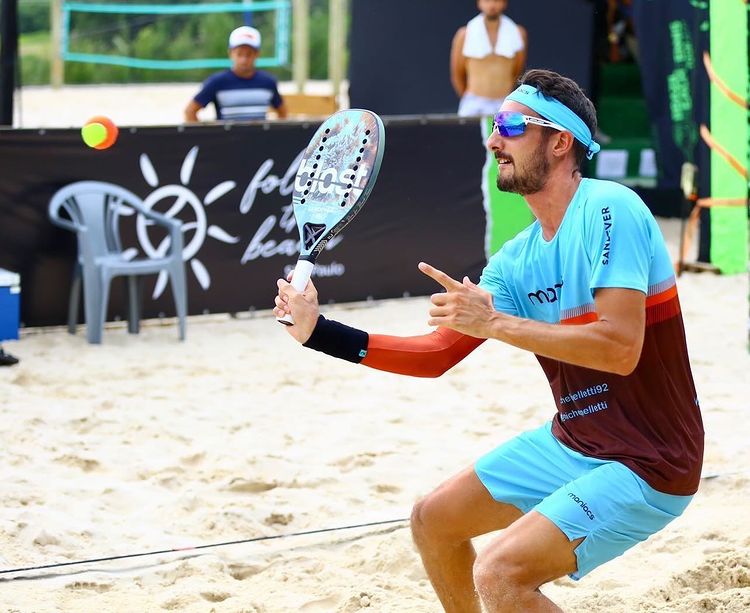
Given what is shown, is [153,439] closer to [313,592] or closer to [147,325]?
[313,592]

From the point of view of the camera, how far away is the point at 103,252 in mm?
7402

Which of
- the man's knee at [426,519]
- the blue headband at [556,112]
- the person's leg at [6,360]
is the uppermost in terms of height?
the blue headband at [556,112]

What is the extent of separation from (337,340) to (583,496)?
2.57 ft

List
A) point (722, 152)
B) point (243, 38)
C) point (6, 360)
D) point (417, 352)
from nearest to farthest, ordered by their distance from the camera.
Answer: point (417, 352) < point (6, 360) < point (243, 38) < point (722, 152)

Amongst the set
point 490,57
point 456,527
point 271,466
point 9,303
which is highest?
point 490,57

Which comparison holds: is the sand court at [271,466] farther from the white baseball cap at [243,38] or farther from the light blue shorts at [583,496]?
the white baseball cap at [243,38]

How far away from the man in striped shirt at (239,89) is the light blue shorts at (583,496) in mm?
6164

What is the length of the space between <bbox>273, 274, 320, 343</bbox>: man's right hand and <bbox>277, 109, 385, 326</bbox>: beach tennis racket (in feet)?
0.06

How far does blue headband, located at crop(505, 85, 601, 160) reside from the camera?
3.13 metres

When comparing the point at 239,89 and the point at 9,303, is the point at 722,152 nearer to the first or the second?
the point at 239,89

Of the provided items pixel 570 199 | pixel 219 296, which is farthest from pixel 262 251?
pixel 570 199

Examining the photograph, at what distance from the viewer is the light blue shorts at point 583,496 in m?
2.94

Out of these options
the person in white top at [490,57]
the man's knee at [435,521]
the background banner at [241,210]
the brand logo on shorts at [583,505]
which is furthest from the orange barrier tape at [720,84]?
the brand logo on shorts at [583,505]

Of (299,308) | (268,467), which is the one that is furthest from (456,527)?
(268,467)
